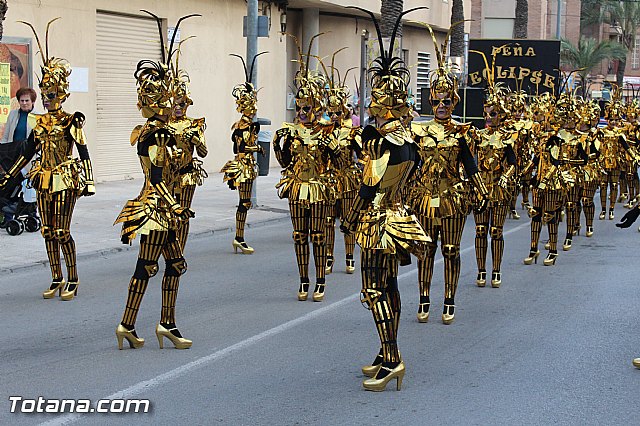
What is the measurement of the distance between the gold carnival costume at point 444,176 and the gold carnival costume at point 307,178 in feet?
4.11

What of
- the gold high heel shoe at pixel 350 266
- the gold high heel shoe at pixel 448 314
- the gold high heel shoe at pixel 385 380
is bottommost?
the gold high heel shoe at pixel 350 266

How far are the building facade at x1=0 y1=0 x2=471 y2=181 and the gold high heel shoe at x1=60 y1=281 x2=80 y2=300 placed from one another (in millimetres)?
8323

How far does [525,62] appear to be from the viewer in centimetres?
2488

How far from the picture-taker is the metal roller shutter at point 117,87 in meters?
22.5

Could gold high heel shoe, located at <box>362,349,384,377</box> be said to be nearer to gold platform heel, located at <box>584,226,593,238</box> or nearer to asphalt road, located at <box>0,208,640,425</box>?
asphalt road, located at <box>0,208,640,425</box>

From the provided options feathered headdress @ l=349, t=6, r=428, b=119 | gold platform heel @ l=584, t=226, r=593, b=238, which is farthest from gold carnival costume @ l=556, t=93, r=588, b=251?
feathered headdress @ l=349, t=6, r=428, b=119

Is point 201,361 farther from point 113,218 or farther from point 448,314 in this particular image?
point 113,218

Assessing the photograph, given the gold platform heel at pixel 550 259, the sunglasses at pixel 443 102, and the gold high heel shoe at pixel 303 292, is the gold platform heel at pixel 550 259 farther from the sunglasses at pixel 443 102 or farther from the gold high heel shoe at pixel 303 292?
the sunglasses at pixel 443 102

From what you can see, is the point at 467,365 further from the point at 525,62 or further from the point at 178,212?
the point at 525,62

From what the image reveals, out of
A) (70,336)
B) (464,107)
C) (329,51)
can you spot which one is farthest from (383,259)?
(329,51)

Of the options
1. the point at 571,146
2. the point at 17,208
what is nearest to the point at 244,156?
the point at 17,208

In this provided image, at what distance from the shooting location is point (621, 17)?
62125 mm

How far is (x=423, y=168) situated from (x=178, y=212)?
2568 mm

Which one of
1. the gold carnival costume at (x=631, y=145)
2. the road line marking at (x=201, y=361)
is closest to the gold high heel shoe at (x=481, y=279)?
the road line marking at (x=201, y=361)
